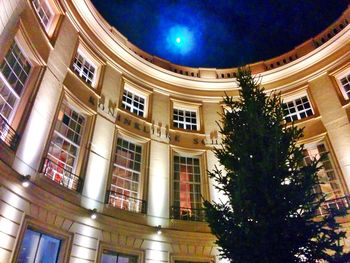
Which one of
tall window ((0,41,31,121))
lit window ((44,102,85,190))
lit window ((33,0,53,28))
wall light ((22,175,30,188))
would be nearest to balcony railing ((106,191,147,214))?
lit window ((44,102,85,190))

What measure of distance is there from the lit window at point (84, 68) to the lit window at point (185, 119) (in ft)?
13.7

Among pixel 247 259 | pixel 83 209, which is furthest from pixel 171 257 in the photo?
pixel 247 259

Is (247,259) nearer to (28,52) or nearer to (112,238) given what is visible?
(112,238)

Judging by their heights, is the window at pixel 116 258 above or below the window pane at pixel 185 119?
below

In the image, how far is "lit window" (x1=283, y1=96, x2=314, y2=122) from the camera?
1291cm

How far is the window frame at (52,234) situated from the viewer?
666cm

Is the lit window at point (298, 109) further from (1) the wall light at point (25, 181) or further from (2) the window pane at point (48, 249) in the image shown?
(1) the wall light at point (25, 181)

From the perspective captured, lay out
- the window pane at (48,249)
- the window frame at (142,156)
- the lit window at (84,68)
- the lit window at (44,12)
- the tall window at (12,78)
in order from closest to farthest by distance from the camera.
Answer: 1. the window pane at (48,249)
2. the tall window at (12,78)
3. the lit window at (44,12)
4. the window frame at (142,156)
5. the lit window at (84,68)

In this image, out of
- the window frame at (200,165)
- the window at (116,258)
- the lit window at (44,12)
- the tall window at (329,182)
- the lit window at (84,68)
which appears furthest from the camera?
the window frame at (200,165)

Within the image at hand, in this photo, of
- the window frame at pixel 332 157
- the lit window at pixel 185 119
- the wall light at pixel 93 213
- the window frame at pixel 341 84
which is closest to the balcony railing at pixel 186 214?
the wall light at pixel 93 213

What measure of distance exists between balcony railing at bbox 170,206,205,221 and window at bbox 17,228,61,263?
4195 millimetres

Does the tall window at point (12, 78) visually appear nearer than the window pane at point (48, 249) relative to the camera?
No

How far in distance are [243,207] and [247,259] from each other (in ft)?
3.39

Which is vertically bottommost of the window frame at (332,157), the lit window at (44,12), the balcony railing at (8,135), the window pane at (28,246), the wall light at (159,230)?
the window pane at (28,246)
